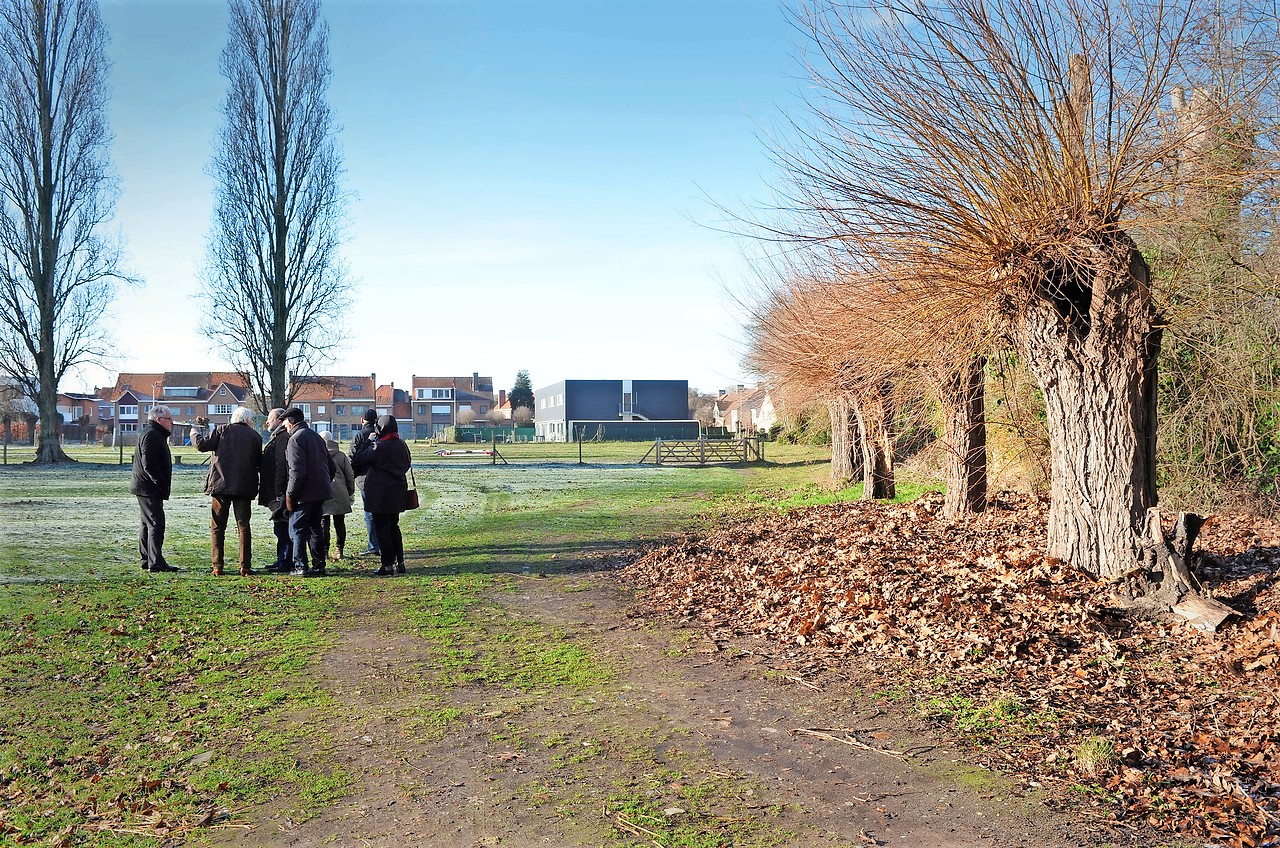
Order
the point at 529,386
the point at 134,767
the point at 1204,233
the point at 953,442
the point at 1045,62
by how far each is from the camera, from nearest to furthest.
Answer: the point at 134,767 → the point at 1045,62 → the point at 1204,233 → the point at 953,442 → the point at 529,386

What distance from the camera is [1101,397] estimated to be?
7.68m

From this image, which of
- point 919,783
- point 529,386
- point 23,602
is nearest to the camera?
point 919,783

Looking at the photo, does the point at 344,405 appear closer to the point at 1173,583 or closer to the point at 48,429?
the point at 48,429

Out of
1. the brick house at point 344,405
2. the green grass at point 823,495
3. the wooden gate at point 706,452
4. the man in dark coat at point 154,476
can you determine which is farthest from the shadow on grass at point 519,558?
the brick house at point 344,405

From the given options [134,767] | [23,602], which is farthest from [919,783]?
[23,602]

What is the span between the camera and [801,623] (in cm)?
743

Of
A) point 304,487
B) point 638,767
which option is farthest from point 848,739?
point 304,487

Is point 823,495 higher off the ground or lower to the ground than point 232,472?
lower

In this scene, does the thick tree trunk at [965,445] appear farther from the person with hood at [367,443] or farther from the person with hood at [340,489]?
the person with hood at [340,489]

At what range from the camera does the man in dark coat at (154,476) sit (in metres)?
10.0

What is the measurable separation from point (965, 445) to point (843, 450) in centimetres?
1001

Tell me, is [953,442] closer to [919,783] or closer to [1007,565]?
[1007,565]

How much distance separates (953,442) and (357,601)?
856 cm

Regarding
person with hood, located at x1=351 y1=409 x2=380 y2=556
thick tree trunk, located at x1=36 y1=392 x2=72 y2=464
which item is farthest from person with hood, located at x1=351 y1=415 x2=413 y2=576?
thick tree trunk, located at x1=36 y1=392 x2=72 y2=464
